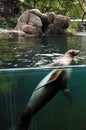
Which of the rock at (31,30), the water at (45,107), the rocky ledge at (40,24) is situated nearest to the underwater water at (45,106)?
the water at (45,107)

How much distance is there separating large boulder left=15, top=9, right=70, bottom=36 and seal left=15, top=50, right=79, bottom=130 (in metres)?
17.1

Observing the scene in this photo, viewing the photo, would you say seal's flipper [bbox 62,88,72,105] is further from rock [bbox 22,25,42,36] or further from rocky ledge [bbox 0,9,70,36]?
rock [bbox 22,25,42,36]

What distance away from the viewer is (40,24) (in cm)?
2191

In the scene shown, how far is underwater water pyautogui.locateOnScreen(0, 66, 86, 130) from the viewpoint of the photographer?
349cm

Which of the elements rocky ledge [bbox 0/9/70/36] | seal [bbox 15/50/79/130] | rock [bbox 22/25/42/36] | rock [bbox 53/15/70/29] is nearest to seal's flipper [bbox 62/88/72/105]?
seal [bbox 15/50/79/130]

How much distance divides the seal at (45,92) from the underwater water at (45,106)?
0.12 ft

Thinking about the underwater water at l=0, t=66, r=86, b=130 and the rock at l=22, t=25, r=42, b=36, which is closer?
the underwater water at l=0, t=66, r=86, b=130

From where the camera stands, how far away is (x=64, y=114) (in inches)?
146

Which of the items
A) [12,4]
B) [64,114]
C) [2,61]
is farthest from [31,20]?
[64,114]

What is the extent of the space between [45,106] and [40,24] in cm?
1850

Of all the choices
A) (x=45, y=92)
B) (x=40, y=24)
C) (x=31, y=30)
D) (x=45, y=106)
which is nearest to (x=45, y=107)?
(x=45, y=106)

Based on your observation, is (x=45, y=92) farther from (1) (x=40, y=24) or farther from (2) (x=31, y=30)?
(1) (x=40, y=24)

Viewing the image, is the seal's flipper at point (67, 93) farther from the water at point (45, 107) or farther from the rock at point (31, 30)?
the rock at point (31, 30)

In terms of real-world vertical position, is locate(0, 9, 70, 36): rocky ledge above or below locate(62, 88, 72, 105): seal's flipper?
below
